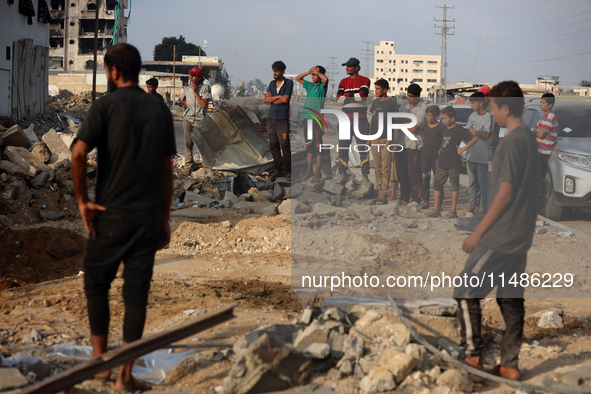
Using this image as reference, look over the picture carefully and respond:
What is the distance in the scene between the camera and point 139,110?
3.45 metres

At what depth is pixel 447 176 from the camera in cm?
623

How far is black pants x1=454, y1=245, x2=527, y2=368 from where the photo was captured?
379cm

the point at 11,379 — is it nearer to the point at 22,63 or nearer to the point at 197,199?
the point at 197,199

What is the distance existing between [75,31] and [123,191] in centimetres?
6921

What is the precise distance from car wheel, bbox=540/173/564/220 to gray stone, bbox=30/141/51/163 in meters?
8.69

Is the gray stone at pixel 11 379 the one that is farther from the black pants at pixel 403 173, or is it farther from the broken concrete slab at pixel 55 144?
the broken concrete slab at pixel 55 144

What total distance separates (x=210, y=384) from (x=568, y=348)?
276cm

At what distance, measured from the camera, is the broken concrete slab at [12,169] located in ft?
33.3

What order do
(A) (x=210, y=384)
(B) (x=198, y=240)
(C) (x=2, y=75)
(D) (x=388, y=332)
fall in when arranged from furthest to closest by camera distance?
(C) (x=2, y=75)
(B) (x=198, y=240)
(D) (x=388, y=332)
(A) (x=210, y=384)

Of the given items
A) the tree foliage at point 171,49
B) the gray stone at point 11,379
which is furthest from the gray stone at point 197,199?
the tree foliage at point 171,49

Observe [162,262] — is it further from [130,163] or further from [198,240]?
[130,163]

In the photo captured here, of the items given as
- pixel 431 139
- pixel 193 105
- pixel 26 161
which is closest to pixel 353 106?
pixel 431 139

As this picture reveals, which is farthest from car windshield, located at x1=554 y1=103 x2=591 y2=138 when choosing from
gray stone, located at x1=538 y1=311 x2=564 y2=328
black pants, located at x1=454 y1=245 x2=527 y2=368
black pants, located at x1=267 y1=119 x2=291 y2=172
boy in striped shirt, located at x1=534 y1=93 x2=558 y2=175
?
black pants, located at x1=454 y1=245 x2=527 y2=368

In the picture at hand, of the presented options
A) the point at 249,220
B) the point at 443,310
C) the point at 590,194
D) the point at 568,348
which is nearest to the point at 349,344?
the point at 443,310
